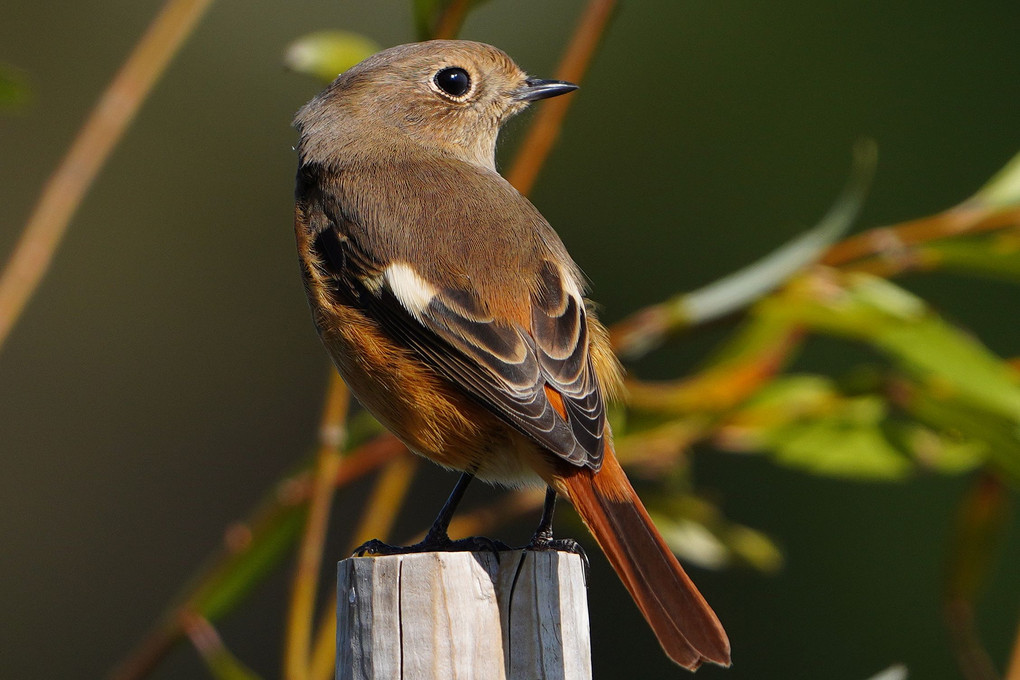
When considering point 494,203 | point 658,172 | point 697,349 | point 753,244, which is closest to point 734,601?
point 697,349

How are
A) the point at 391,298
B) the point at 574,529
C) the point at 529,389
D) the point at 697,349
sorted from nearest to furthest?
the point at 529,389 < the point at 391,298 < the point at 574,529 < the point at 697,349

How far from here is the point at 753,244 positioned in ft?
28.5

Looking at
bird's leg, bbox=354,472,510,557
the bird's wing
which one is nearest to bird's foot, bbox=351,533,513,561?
bird's leg, bbox=354,472,510,557

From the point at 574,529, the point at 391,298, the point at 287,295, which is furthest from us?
the point at 287,295

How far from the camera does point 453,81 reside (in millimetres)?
3473

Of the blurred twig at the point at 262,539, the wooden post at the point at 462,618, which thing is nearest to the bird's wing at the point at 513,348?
the wooden post at the point at 462,618

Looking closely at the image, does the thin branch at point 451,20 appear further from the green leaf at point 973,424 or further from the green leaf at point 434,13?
the green leaf at point 973,424

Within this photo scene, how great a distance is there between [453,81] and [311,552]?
1.44 metres

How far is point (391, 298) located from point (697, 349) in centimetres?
590

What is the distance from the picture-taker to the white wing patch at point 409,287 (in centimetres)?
251

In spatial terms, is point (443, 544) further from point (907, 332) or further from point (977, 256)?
point (977, 256)

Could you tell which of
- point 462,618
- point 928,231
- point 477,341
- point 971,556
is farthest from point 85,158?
point 971,556

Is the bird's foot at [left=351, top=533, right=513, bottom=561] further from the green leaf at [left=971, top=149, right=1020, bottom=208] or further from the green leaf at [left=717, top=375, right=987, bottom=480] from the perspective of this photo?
the green leaf at [left=971, top=149, right=1020, bottom=208]

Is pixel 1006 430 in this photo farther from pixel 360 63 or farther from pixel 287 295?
pixel 287 295
